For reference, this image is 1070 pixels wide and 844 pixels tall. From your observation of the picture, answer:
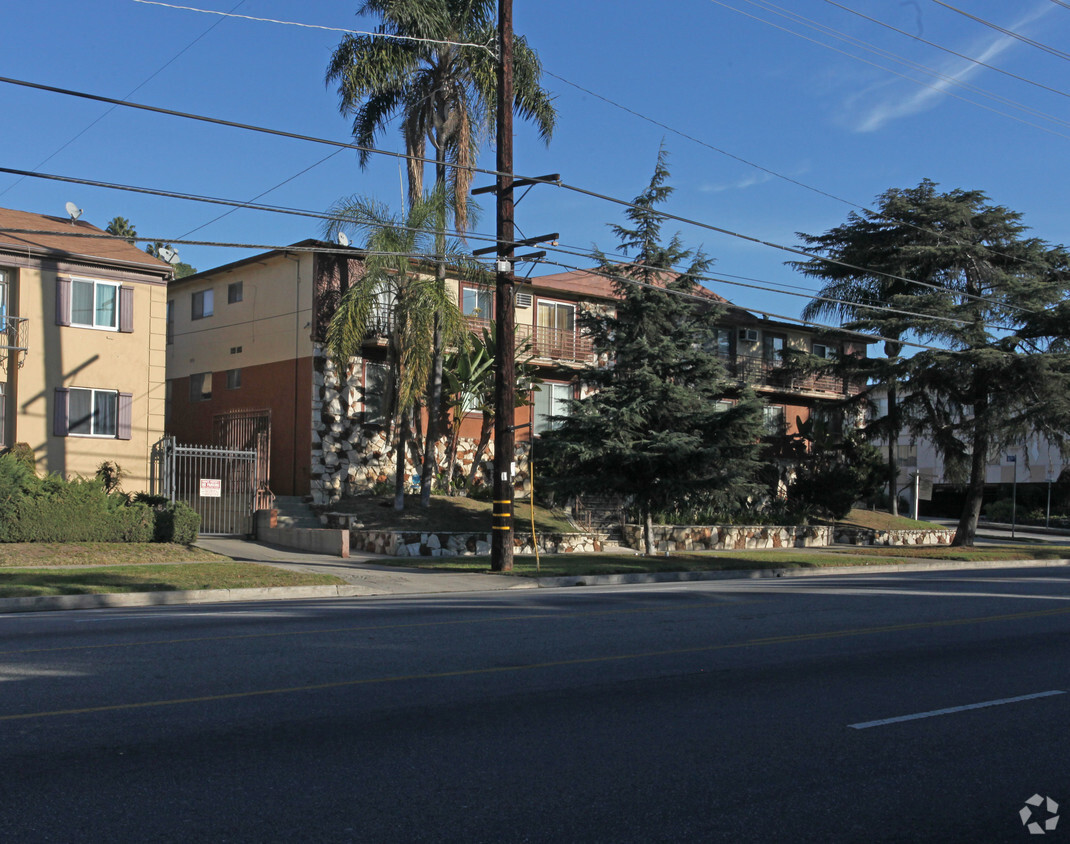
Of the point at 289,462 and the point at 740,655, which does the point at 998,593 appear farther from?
the point at 289,462

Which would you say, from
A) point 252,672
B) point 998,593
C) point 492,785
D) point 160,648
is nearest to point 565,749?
point 492,785

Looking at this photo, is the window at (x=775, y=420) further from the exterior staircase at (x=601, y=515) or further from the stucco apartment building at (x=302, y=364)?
the exterior staircase at (x=601, y=515)

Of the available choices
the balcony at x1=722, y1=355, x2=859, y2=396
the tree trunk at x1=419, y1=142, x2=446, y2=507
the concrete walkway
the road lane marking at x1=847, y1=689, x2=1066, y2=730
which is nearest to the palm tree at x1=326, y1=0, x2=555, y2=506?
the tree trunk at x1=419, y1=142, x2=446, y2=507

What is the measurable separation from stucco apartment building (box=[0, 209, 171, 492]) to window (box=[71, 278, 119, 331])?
0.03 meters

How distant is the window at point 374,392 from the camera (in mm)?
30094

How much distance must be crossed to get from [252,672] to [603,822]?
434cm

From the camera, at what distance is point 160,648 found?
950 centimetres

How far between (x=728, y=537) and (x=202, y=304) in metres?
19.2

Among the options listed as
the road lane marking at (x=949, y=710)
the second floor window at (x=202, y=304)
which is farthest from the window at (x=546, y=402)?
the road lane marking at (x=949, y=710)

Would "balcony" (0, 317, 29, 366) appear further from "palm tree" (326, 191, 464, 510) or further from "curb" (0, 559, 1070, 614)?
"curb" (0, 559, 1070, 614)

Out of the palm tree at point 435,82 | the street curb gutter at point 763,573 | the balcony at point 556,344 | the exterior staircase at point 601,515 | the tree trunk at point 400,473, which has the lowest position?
the street curb gutter at point 763,573

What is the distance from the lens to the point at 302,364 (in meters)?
29.5

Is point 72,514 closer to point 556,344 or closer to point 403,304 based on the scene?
point 403,304

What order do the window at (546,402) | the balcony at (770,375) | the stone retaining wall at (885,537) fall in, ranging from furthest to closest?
the balcony at (770,375), the stone retaining wall at (885,537), the window at (546,402)
